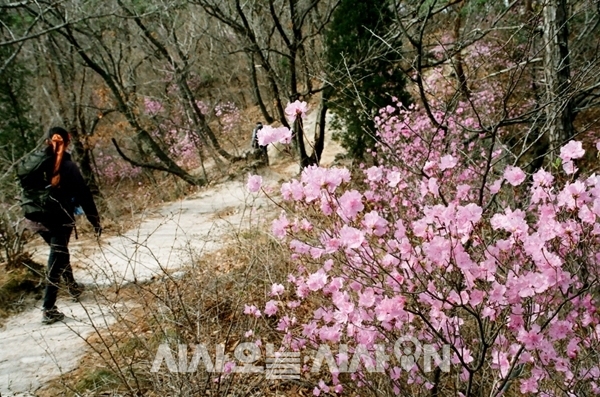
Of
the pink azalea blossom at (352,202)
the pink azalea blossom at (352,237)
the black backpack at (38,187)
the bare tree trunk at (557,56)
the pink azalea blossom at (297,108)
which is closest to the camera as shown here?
the pink azalea blossom at (352,237)

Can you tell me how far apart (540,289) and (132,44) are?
15.2m

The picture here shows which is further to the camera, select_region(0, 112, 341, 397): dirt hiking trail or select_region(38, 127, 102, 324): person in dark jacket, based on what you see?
select_region(38, 127, 102, 324): person in dark jacket

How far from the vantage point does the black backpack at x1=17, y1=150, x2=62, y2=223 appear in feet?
13.5

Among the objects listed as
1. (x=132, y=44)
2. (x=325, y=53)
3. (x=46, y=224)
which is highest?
(x=132, y=44)

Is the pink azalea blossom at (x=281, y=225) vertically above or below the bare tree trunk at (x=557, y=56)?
below

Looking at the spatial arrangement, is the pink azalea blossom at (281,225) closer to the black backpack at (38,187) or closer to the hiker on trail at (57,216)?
the hiker on trail at (57,216)

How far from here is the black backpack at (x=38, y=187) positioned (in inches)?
162

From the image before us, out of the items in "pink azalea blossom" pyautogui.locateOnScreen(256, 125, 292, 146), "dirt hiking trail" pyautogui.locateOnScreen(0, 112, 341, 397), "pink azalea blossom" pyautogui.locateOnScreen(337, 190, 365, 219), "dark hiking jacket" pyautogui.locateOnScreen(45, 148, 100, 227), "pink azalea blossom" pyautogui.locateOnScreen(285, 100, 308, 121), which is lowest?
"dirt hiking trail" pyautogui.locateOnScreen(0, 112, 341, 397)

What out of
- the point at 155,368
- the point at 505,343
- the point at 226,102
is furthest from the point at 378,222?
the point at 226,102

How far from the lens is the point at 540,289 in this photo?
5.51 feet

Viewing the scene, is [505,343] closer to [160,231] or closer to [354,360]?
[354,360]

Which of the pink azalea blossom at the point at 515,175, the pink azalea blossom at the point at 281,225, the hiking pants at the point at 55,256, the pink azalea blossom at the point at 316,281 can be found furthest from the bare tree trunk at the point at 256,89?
the pink azalea blossom at the point at 515,175

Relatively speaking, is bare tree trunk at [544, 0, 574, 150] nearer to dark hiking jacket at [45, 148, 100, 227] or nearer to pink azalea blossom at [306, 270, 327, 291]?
pink azalea blossom at [306, 270, 327, 291]

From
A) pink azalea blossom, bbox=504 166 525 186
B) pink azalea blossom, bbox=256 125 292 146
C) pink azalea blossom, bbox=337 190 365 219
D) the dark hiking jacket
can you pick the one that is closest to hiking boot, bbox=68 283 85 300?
the dark hiking jacket
